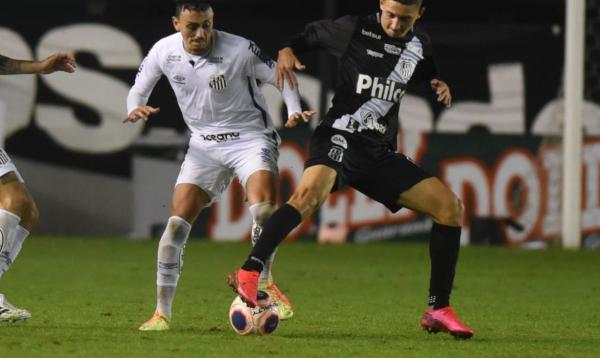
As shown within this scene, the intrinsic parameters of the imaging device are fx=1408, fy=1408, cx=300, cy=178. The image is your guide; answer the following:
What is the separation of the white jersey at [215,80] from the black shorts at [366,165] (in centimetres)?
70

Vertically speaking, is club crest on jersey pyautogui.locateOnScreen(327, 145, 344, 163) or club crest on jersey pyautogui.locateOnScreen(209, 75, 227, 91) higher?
club crest on jersey pyautogui.locateOnScreen(209, 75, 227, 91)

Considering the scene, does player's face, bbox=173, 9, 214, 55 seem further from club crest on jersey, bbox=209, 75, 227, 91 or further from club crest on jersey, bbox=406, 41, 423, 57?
club crest on jersey, bbox=406, 41, 423, 57

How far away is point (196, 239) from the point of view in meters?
16.7

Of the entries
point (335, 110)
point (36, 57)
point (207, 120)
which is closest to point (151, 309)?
point (207, 120)

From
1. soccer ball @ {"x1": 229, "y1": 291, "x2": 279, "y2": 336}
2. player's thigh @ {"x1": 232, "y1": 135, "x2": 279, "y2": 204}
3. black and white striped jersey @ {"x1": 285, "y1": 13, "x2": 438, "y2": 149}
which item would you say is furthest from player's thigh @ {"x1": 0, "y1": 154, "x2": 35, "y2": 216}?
black and white striped jersey @ {"x1": 285, "y1": 13, "x2": 438, "y2": 149}

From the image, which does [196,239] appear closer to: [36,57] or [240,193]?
[240,193]

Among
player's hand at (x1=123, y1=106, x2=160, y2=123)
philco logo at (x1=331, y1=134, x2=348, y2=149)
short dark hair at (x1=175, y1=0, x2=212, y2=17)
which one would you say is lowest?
philco logo at (x1=331, y1=134, x2=348, y2=149)

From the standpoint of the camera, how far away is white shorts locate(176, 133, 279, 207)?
8.21 metres

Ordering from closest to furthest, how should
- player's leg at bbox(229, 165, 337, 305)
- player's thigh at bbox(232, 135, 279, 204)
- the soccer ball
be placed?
player's leg at bbox(229, 165, 337, 305)
the soccer ball
player's thigh at bbox(232, 135, 279, 204)

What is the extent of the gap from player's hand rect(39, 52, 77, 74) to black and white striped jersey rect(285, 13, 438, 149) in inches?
51.1

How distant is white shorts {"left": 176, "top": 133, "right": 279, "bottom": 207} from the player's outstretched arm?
2.86 feet

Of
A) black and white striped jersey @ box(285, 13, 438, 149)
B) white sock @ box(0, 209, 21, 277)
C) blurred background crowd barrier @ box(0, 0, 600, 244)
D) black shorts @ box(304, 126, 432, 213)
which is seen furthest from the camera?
blurred background crowd barrier @ box(0, 0, 600, 244)

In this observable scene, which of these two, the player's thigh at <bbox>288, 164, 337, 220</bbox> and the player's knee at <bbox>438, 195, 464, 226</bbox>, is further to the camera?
the player's knee at <bbox>438, 195, 464, 226</bbox>

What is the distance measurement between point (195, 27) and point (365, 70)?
3.32 ft
